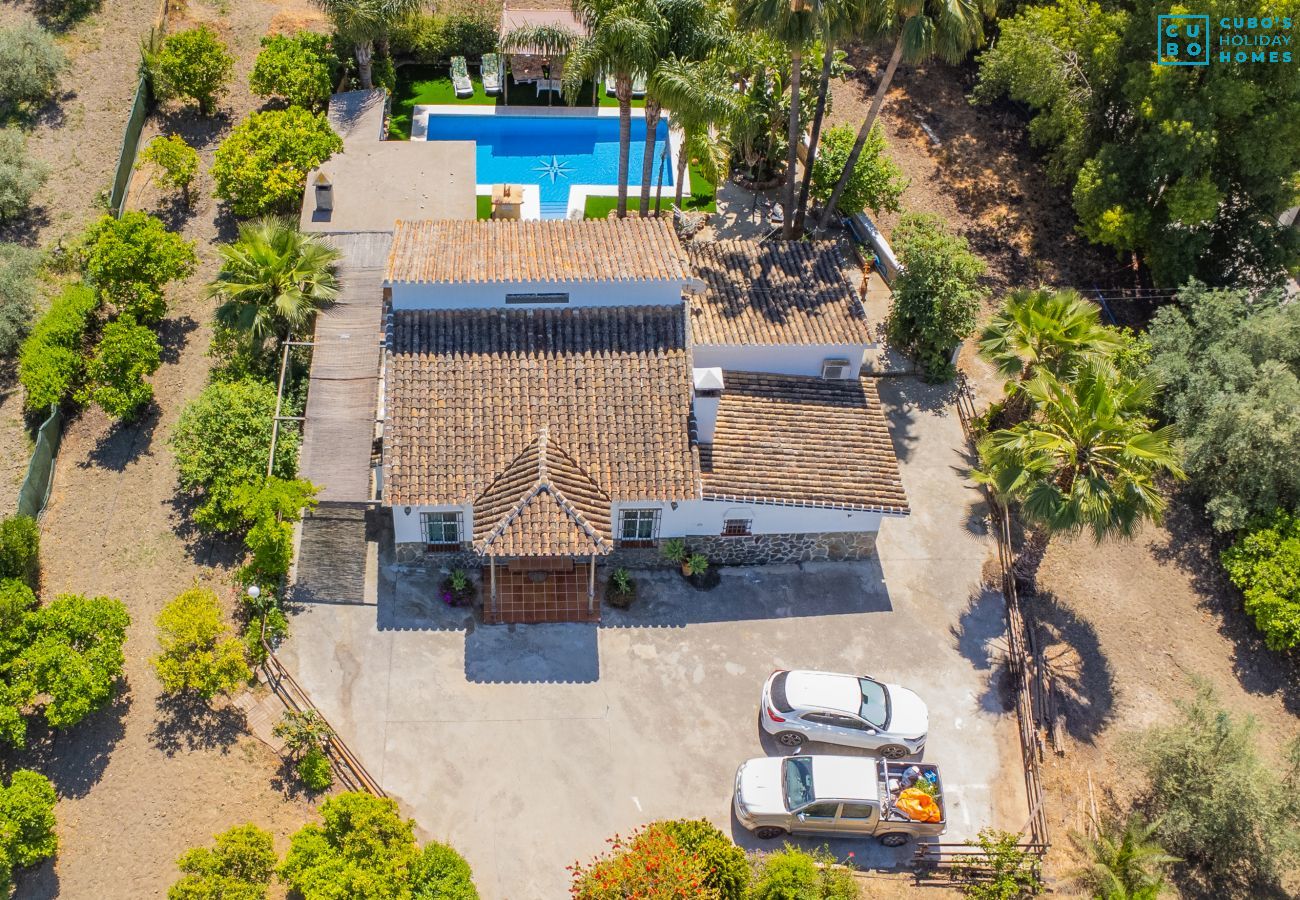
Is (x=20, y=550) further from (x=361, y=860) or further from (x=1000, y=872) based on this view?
(x=1000, y=872)

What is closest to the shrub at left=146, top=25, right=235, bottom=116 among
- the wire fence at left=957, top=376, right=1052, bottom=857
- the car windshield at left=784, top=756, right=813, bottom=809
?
the wire fence at left=957, top=376, right=1052, bottom=857

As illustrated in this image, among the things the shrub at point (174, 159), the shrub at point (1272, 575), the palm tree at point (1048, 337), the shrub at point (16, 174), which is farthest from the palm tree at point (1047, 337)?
the shrub at point (16, 174)

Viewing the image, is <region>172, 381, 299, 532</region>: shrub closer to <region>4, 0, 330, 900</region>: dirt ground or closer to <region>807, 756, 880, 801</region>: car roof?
<region>4, 0, 330, 900</region>: dirt ground

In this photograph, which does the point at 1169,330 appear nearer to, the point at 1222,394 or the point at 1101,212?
the point at 1222,394

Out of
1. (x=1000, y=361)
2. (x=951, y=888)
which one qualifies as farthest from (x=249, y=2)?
(x=951, y=888)

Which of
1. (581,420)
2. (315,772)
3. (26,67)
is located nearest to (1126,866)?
(581,420)

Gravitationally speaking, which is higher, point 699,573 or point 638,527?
point 638,527
